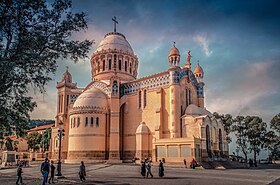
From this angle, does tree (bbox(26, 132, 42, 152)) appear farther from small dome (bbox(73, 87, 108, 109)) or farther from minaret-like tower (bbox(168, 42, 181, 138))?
minaret-like tower (bbox(168, 42, 181, 138))

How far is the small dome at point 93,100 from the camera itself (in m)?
40.7

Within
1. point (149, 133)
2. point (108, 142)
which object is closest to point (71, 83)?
point (108, 142)

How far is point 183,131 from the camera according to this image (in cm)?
3575

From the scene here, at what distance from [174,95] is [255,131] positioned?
26.2 metres

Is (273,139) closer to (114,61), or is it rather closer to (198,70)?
(198,70)

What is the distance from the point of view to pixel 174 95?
36.2 meters

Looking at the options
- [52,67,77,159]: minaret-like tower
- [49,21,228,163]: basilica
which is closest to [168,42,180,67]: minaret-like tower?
[49,21,228,163]: basilica

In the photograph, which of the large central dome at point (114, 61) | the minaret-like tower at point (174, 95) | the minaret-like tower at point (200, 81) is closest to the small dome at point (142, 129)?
the minaret-like tower at point (174, 95)

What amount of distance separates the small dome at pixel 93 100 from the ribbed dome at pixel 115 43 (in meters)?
9.46

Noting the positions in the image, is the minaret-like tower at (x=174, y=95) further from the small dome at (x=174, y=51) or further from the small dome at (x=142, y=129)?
the small dome at (x=142, y=129)

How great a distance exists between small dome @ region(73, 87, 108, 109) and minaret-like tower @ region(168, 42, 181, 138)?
36.8 ft

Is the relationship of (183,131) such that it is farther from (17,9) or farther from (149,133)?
(17,9)

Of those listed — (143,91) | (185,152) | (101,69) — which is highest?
(101,69)

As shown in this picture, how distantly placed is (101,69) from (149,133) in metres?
16.2
